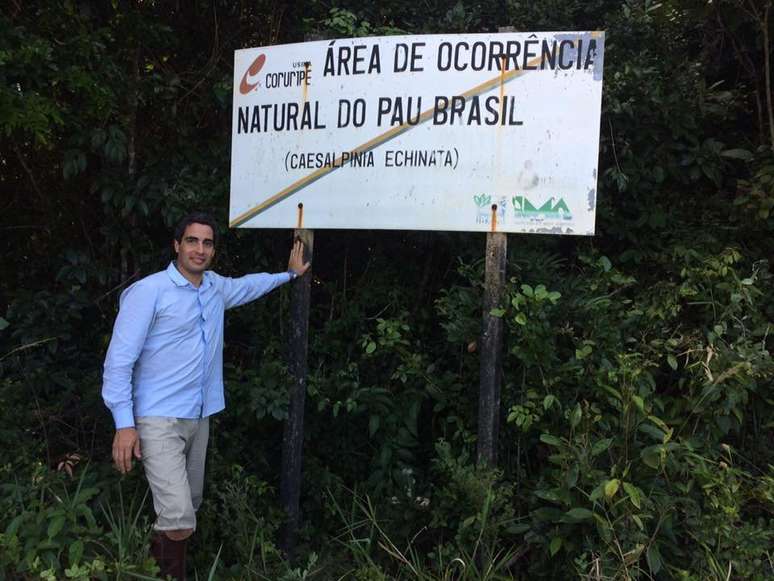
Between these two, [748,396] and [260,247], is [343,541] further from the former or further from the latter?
[748,396]

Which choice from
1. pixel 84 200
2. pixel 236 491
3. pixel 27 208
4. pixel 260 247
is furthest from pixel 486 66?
pixel 27 208

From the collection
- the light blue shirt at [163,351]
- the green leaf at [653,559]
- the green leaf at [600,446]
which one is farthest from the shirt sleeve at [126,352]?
the green leaf at [653,559]

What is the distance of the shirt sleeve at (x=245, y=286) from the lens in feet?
11.4

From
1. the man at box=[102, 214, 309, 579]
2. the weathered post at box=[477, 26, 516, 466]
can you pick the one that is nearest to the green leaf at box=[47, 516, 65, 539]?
the man at box=[102, 214, 309, 579]

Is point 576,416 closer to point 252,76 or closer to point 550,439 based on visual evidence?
point 550,439

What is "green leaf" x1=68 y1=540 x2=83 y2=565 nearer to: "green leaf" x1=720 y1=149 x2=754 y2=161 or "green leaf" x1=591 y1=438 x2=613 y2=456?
"green leaf" x1=591 y1=438 x2=613 y2=456

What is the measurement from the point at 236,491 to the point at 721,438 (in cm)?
235

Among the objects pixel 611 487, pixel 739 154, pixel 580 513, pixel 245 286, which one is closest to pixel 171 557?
pixel 245 286

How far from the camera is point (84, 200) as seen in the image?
4656 mm

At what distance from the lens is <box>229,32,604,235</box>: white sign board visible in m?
3.29

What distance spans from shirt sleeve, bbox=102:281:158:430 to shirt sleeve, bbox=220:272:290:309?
469 millimetres

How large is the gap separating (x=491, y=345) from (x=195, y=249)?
1.39 meters

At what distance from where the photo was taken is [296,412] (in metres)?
3.79

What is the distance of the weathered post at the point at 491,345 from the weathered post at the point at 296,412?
94cm
